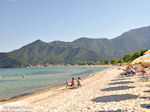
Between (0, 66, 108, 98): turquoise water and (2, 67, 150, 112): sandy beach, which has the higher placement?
(2, 67, 150, 112): sandy beach

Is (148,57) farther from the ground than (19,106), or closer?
farther from the ground

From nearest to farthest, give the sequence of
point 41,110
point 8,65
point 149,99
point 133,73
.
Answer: point 149,99, point 41,110, point 133,73, point 8,65

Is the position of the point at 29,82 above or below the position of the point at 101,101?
below

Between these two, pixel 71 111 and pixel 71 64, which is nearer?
pixel 71 111

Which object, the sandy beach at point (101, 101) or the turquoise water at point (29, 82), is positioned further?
the turquoise water at point (29, 82)

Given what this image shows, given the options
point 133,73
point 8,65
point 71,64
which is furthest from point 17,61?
point 133,73

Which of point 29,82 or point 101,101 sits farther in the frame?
point 29,82

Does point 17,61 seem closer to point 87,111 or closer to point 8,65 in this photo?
point 8,65

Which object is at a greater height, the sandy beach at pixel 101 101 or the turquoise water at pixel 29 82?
the sandy beach at pixel 101 101

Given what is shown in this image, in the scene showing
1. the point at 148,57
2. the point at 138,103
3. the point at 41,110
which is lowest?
the point at 41,110

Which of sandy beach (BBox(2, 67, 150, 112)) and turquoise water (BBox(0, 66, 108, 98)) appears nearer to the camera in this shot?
sandy beach (BBox(2, 67, 150, 112))

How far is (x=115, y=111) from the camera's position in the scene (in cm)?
592

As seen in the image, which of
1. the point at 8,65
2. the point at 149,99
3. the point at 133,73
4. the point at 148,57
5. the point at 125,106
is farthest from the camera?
the point at 8,65

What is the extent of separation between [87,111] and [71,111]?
73cm
